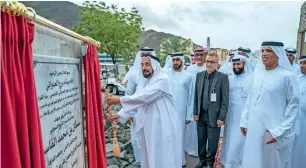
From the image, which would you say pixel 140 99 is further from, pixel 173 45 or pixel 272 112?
pixel 173 45

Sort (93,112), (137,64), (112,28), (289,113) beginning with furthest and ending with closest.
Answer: (112,28)
(137,64)
(289,113)
(93,112)

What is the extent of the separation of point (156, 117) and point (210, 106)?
1.21 m

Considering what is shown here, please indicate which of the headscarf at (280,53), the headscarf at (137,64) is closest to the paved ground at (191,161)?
the headscarf at (137,64)

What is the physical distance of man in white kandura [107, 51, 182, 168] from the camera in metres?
3.79

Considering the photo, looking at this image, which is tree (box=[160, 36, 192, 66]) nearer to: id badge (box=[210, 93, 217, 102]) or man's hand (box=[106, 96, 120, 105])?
id badge (box=[210, 93, 217, 102])

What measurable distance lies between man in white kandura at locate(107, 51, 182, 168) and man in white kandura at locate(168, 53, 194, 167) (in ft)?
4.63

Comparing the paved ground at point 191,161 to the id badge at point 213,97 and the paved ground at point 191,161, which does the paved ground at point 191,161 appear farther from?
the id badge at point 213,97

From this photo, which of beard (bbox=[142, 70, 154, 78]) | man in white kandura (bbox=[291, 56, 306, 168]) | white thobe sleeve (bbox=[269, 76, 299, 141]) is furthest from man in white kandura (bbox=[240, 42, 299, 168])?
beard (bbox=[142, 70, 154, 78])

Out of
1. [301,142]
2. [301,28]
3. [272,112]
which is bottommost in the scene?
[301,142]

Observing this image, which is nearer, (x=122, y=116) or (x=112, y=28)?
(x=122, y=116)

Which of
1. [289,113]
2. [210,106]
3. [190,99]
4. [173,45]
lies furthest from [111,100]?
[173,45]

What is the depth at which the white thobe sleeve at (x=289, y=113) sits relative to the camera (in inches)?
132

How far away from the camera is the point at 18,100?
4.02 feet

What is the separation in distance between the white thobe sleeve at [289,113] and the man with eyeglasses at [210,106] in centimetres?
123
